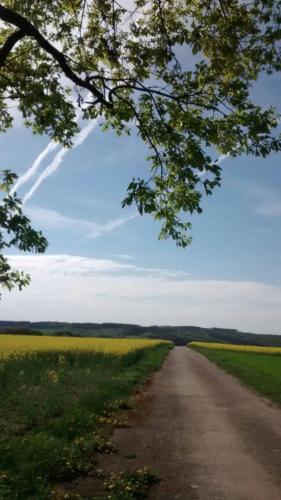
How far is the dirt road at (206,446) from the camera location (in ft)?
25.9

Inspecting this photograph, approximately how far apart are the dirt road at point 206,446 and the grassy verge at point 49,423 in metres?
0.75

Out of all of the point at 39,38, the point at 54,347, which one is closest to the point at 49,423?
the point at 39,38

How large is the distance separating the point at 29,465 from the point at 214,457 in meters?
3.81

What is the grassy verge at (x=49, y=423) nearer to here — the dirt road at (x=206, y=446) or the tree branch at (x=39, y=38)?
the dirt road at (x=206, y=446)

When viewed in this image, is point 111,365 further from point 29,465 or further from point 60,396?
point 29,465

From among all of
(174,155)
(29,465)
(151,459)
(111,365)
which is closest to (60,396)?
(151,459)

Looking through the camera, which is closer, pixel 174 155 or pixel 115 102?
pixel 174 155

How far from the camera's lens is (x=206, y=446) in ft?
34.7

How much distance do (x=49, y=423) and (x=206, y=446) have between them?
369 cm

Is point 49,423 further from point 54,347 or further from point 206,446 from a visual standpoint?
point 54,347

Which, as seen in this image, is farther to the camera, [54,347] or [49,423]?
[54,347]

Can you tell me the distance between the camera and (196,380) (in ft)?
84.7

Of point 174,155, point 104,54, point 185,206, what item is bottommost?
point 185,206

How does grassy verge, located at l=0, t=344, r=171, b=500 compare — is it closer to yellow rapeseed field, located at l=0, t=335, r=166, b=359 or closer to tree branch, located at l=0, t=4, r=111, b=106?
yellow rapeseed field, located at l=0, t=335, r=166, b=359
